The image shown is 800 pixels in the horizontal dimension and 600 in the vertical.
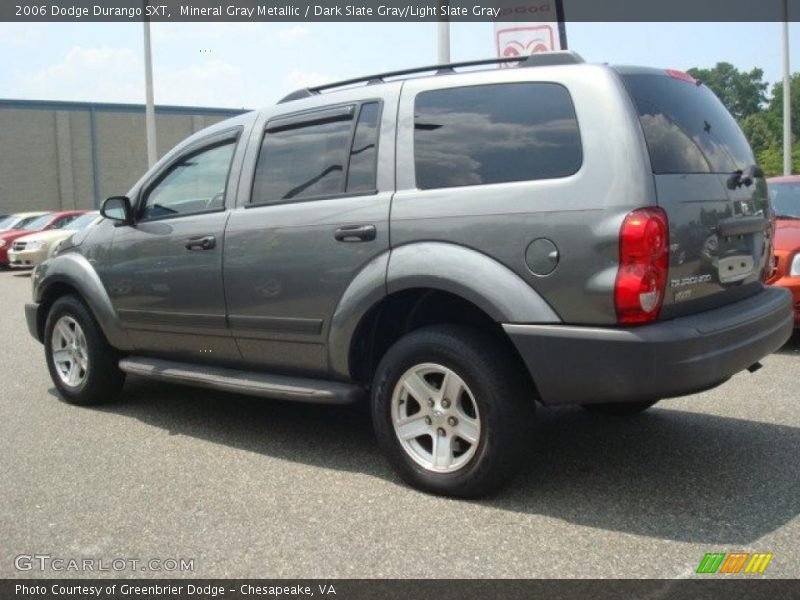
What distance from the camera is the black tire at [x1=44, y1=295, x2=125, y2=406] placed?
18.6 feet

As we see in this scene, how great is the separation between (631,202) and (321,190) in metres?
1.71

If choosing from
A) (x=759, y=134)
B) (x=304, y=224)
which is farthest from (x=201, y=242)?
(x=759, y=134)

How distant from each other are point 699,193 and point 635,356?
83cm

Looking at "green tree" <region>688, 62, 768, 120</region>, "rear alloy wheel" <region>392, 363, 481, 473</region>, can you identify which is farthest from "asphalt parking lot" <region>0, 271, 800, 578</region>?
"green tree" <region>688, 62, 768, 120</region>

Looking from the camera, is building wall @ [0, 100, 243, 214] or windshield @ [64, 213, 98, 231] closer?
windshield @ [64, 213, 98, 231]

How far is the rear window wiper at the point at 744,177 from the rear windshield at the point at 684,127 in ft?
0.09

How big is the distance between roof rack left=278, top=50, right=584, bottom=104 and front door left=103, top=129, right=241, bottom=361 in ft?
1.68

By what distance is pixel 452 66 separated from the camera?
4.26m

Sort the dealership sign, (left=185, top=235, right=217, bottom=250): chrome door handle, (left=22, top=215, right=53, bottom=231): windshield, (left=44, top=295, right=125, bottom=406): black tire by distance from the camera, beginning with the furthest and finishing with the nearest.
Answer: (left=22, top=215, right=53, bottom=231): windshield, the dealership sign, (left=44, top=295, right=125, bottom=406): black tire, (left=185, top=235, right=217, bottom=250): chrome door handle

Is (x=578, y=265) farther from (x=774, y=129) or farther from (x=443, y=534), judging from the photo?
(x=774, y=129)

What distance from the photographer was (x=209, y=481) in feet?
13.7

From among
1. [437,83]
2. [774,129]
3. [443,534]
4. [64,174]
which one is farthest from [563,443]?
[774,129]

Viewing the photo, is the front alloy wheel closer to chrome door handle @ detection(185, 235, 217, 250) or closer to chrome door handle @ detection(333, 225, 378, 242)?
chrome door handle @ detection(185, 235, 217, 250)

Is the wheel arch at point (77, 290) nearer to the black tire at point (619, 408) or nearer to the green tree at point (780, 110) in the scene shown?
the black tire at point (619, 408)
